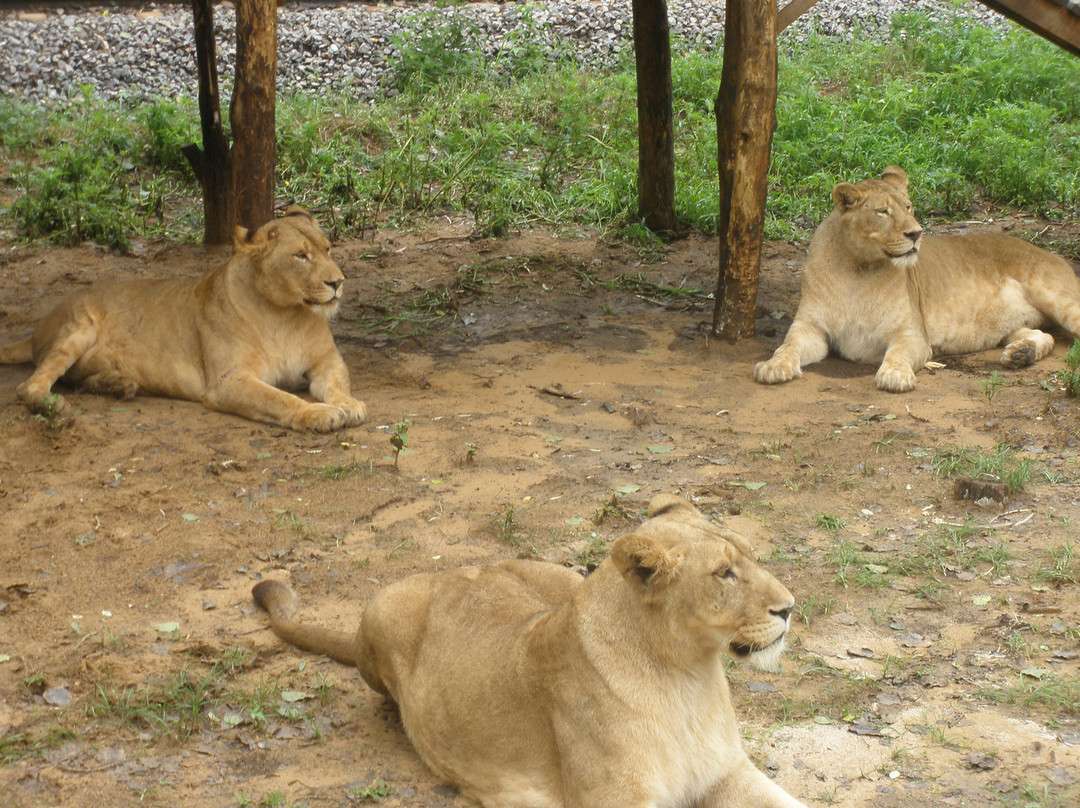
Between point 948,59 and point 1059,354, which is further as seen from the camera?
point 948,59

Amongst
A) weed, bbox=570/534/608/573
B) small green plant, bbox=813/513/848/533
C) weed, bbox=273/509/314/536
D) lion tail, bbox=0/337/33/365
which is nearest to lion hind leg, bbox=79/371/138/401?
lion tail, bbox=0/337/33/365

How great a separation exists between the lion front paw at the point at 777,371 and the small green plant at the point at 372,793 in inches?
171

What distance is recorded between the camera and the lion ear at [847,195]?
760cm

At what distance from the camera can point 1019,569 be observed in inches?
185

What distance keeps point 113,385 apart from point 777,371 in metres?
3.83

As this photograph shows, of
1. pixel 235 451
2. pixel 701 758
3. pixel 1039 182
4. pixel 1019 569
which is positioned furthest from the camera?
pixel 1039 182

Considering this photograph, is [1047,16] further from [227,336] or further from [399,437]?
[227,336]

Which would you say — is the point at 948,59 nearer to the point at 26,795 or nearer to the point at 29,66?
the point at 29,66

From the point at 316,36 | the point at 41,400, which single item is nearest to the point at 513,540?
the point at 41,400

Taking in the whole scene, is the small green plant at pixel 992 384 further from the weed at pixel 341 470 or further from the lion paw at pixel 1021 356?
the weed at pixel 341 470

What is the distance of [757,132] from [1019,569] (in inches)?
144

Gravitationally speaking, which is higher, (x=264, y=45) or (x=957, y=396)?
(x=264, y=45)

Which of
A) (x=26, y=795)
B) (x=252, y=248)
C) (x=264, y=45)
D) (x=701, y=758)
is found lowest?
(x=26, y=795)

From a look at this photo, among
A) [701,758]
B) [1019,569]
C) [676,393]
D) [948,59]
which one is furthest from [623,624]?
[948,59]
